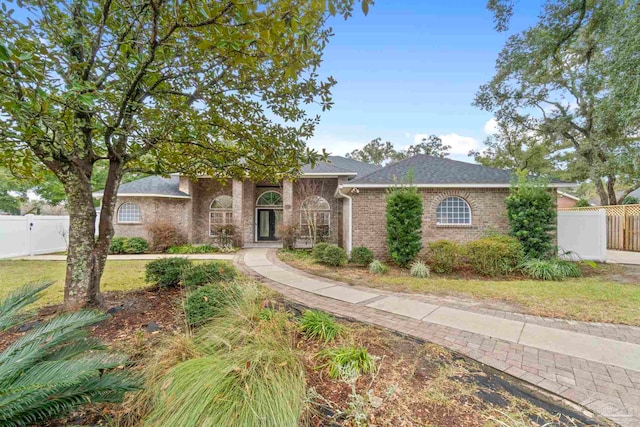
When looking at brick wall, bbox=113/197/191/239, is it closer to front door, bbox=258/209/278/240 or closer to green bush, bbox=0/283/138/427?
front door, bbox=258/209/278/240

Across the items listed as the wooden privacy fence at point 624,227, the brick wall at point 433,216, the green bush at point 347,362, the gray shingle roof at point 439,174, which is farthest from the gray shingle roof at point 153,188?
the wooden privacy fence at point 624,227

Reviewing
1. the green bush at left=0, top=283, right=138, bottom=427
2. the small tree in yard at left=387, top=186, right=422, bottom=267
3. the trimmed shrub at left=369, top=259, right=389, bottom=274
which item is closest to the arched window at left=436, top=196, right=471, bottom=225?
the small tree in yard at left=387, top=186, right=422, bottom=267

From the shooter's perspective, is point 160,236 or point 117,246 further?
point 160,236

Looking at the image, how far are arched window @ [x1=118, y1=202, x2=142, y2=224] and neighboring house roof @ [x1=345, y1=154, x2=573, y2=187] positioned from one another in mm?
10736

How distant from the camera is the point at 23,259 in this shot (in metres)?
10.3

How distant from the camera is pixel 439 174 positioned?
1024cm

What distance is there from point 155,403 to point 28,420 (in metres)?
0.66

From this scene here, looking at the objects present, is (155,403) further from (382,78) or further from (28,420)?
(382,78)

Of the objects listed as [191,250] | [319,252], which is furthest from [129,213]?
[319,252]

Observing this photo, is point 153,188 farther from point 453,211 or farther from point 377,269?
point 453,211

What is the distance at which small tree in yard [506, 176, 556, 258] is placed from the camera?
26.2 ft

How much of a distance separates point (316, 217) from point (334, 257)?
5051mm

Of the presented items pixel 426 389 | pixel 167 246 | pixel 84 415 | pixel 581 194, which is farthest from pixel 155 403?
pixel 581 194

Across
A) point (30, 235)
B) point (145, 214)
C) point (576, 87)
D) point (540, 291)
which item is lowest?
point (540, 291)
